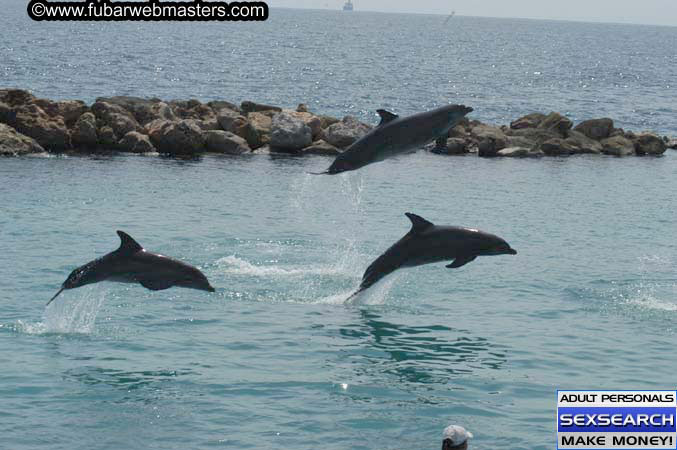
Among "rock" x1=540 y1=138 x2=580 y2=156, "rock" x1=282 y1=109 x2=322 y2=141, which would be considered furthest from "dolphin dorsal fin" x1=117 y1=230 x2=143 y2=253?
"rock" x1=540 y1=138 x2=580 y2=156

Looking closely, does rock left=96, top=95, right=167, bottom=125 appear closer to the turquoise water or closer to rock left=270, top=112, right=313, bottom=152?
rock left=270, top=112, right=313, bottom=152

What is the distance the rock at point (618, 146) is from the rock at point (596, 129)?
29.9 inches

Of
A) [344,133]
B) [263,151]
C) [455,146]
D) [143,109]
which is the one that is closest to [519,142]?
[455,146]

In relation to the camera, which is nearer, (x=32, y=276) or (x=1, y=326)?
(x=1, y=326)

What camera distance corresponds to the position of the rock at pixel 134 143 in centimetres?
4412

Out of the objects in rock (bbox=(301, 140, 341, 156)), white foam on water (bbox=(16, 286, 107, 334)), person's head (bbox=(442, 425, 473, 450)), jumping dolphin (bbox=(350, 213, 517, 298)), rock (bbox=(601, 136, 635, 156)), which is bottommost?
white foam on water (bbox=(16, 286, 107, 334))

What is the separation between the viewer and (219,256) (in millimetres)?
27531

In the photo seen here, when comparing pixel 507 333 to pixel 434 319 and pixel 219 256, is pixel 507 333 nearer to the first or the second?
pixel 434 319

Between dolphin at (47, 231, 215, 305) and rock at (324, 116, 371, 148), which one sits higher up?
dolphin at (47, 231, 215, 305)

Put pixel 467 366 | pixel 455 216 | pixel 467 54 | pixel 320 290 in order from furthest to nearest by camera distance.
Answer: pixel 467 54
pixel 455 216
pixel 320 290
pixel 467 366

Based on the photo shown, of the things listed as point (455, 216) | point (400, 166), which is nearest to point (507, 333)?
point (455, 216)

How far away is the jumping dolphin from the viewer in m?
20.2

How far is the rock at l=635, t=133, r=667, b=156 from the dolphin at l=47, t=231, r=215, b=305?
121 ft

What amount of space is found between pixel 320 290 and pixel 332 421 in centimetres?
803
